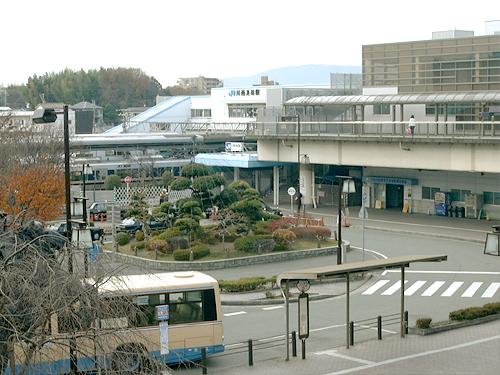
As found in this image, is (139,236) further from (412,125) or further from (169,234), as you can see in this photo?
(412,125)

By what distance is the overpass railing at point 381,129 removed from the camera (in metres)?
40.0

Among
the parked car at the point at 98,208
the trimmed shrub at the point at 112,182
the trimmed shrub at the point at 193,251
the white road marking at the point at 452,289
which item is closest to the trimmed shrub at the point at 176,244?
the trimmed shrub at the point at 193,251

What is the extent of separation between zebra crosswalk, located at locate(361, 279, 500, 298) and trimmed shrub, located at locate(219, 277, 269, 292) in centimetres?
338

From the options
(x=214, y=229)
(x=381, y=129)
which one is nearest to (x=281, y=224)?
(x=214, y=229)

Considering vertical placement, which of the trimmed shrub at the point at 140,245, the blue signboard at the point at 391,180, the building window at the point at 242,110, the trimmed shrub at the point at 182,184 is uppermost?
the building window at the point at 242,110

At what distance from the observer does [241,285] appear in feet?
86.3

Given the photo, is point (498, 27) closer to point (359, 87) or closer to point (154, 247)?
point (359, 87)

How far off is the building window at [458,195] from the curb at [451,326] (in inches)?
891

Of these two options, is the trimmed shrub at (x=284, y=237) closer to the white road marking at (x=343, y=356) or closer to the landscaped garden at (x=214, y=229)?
the landscaped garden at (x=214, y=229)

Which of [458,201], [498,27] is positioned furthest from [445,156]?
[498,27]

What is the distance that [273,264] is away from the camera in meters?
31.5

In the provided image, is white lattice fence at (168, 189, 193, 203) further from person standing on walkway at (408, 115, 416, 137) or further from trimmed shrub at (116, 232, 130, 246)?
person standing on walkway at (408, 115, 416, 137)

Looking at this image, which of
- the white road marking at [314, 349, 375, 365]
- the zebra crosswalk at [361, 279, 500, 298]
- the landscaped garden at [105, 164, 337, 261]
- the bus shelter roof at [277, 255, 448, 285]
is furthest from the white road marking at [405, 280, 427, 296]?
the white road marking at [314, 349, 375, 365]

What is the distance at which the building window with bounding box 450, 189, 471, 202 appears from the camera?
144 feet
